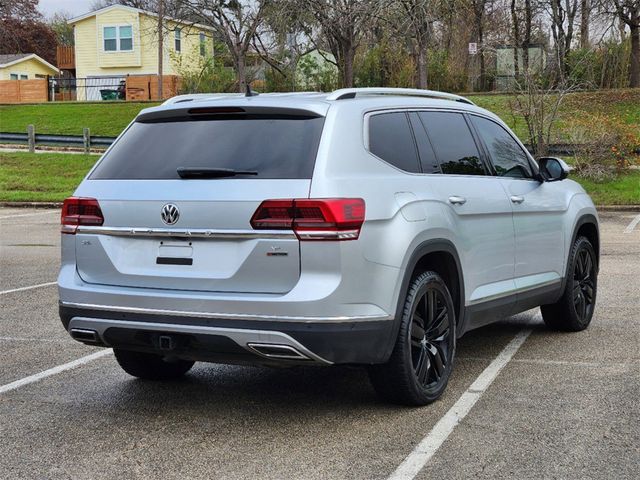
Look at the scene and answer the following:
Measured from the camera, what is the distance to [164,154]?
17.9 feet

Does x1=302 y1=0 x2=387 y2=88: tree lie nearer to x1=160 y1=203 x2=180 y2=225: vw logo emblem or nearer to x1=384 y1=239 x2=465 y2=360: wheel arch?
x1=384 y1=239 x2=465 y2=360: wheel arch

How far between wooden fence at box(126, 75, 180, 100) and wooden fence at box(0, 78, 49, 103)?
17.3 feet

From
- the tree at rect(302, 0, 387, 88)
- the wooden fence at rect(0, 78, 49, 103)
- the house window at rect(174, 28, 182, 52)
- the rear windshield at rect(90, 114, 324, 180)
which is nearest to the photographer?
the rear windshield at rect(90, 114, 324, 180)

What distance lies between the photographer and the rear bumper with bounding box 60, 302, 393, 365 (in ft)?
15.9

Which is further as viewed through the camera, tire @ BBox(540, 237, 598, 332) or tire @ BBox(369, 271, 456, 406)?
tire @ BBox(540, 237, 598, 332)

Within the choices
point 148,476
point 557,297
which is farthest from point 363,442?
point 557,297

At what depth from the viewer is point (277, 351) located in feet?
16.0

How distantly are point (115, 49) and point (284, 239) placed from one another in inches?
2299

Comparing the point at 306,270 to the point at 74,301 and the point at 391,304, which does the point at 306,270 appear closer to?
the point at 391,304

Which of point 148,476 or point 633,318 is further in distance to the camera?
point 633,318

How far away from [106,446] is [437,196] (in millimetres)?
2350

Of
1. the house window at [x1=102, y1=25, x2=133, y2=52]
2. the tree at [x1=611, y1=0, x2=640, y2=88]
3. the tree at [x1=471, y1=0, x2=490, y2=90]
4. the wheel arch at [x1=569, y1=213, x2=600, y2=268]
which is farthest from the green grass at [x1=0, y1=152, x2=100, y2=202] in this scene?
the house window at [x1=102, y1=25, x2=133, y2=52]

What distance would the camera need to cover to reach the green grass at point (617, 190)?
21578 millimetres

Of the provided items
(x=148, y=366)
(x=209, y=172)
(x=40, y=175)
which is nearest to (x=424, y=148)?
(x=209, y=172)
